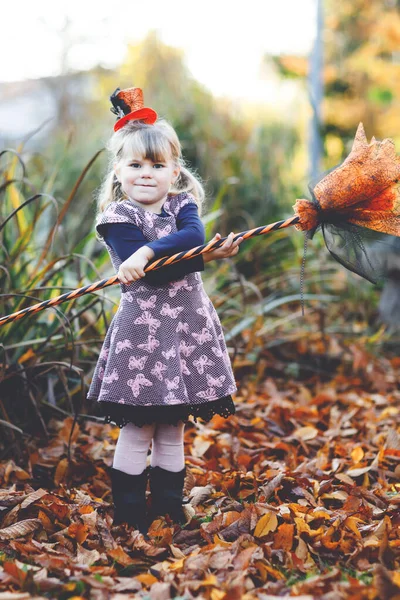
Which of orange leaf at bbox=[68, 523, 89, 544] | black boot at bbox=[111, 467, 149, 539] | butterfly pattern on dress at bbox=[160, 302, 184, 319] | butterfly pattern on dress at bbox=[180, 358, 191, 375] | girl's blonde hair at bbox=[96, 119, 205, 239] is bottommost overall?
orange leaf at bbox=[68, 523, 89, 544]

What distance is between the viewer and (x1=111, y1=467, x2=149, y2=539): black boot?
2.31 metres

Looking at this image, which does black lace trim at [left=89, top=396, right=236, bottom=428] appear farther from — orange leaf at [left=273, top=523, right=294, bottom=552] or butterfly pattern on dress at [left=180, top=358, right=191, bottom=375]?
orange leaf at [left=273, top=523, right=294, bottom=552]

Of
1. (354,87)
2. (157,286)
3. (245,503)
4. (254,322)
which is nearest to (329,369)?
(254,322)

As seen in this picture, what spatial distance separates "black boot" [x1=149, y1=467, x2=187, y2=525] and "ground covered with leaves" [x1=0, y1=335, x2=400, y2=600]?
0.16 feet

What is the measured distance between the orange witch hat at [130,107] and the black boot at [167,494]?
120 centimetres

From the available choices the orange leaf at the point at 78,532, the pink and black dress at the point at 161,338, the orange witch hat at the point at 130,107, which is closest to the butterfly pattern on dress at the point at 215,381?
the pink and black dress at the point at 161,338

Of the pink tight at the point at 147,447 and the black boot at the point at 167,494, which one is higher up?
the pink tight at the point at 147,447

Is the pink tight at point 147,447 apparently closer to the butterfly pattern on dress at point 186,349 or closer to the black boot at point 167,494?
the black boot at point 167,494

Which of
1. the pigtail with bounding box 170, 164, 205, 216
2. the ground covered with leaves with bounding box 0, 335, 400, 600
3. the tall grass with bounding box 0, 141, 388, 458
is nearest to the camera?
the ground covered with leaves with bounding box 0, 335, 400, 600

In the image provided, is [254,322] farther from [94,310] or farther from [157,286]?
[157,286]

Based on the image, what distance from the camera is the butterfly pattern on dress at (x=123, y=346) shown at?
2.20 meters

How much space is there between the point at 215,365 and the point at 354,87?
54.7ft

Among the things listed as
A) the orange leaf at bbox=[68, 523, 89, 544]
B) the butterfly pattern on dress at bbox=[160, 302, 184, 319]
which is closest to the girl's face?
the butterfly pattern on dress at bbox=[160, 302, 184, 319]

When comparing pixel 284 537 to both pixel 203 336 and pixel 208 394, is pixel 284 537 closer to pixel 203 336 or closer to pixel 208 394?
pixel 208 394
